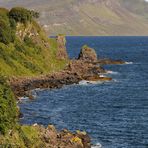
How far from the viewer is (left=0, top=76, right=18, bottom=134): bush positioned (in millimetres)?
62969


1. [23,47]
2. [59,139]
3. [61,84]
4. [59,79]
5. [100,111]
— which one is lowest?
[61,84]

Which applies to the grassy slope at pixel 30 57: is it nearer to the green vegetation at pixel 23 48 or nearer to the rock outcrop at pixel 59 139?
the green vegetation at pixel 23 48

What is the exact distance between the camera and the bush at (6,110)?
207ft

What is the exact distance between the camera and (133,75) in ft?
639

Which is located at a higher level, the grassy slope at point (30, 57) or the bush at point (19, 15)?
the bush at point (19, 15)

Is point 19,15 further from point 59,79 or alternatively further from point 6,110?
point 6,110

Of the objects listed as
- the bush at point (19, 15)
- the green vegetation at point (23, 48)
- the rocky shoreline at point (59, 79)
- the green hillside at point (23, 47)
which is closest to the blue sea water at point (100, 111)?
the rocky shoreline at point (59, 79)

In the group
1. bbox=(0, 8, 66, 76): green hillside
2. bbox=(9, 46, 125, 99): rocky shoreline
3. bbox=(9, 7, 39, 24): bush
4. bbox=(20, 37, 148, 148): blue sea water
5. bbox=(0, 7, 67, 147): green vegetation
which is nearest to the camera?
bbox=(20, 37, 148, 148): blue sea water

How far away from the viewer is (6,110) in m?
66.2

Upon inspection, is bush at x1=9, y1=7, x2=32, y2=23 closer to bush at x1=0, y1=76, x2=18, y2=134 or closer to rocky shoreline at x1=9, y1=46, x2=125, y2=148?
rocky shoreline at x1=9, y1=46, x2=125, y2=148

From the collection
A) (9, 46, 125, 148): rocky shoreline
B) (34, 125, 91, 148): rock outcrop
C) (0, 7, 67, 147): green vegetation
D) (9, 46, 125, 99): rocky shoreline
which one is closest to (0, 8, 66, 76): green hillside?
(0, 7, 67, 147): green vegetation

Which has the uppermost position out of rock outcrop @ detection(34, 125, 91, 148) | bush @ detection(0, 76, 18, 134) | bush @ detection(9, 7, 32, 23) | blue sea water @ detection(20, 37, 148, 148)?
bush @ detection(9, 7, 32, 23)

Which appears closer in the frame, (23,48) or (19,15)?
(23,48)

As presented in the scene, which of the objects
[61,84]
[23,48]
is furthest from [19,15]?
[61,84]
